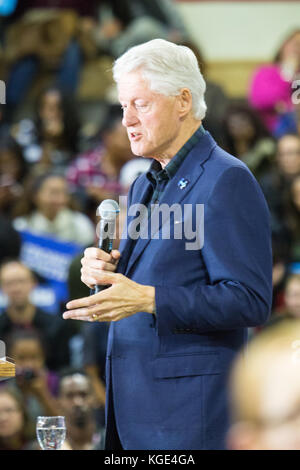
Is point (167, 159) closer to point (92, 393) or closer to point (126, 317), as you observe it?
point (126, 317)

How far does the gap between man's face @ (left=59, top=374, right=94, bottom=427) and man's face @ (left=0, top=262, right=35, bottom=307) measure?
0.60 metres

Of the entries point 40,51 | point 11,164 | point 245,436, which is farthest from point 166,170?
point 40,51

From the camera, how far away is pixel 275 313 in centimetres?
406

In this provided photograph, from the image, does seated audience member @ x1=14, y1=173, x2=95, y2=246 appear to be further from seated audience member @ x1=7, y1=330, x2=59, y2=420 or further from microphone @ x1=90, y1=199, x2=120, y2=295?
microphone @ x1=90, y1=199, x2=120, y2=295

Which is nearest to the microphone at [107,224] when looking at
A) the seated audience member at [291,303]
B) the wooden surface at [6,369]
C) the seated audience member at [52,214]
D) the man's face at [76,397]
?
the wooden surface at [6,369]

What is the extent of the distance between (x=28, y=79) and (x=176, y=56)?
15.8 ft

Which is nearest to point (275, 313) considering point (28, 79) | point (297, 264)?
point (297, 264)

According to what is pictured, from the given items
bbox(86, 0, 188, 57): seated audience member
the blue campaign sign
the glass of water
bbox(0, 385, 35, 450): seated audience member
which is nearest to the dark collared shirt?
the glass of water

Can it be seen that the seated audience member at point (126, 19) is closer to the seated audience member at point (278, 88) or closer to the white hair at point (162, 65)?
the seated audience member at point (278, 88)

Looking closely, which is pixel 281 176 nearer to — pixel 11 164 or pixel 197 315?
pixel 11 164

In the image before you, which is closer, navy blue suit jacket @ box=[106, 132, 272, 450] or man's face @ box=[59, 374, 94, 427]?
navy blue suit jacket @ box=[106, 132, 272, 450]

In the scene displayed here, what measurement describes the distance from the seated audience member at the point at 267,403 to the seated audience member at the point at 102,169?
4022 mm

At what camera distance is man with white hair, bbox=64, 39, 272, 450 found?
5.83 feet

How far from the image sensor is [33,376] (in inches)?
154
